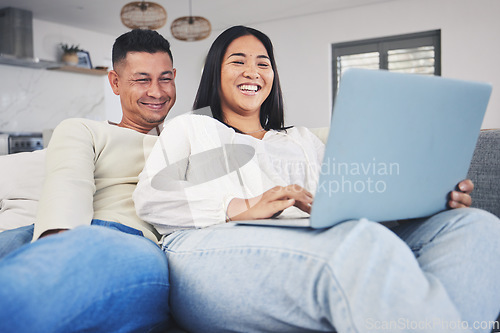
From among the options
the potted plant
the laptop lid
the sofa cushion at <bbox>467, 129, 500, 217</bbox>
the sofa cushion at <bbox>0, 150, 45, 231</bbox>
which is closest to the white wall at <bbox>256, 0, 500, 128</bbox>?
the potted plant

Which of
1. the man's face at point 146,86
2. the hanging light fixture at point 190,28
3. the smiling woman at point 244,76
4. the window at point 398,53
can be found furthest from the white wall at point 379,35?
the man's face at point 146,86

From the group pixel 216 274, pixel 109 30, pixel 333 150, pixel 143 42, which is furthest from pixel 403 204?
pixel 109 30

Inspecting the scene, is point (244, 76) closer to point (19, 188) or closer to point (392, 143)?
point (392, 143)

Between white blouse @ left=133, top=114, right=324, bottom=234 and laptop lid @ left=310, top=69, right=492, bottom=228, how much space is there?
331 mm

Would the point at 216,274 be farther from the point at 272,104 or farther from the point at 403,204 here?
the point at 272,104

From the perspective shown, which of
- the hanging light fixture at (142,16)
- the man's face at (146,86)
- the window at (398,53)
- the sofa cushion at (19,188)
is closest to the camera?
the sofa cushion at (19,188)

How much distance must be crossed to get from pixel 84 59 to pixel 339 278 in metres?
6.43

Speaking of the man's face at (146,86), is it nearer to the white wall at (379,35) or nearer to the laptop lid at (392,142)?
the laptop lid at (392,142)

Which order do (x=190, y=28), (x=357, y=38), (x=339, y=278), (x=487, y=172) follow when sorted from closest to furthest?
(x=339, y=278) < (x=487, y=172) < (x=190, y=28) < (x=357, y=38)

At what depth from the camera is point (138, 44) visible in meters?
1.50

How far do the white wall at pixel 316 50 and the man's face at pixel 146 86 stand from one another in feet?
15.7

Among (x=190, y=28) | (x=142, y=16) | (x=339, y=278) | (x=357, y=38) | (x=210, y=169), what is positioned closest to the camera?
(x=339, y=278)

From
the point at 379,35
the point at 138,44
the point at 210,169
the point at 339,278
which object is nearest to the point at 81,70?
the point at 379,35

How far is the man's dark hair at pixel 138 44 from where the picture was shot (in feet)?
4.91
